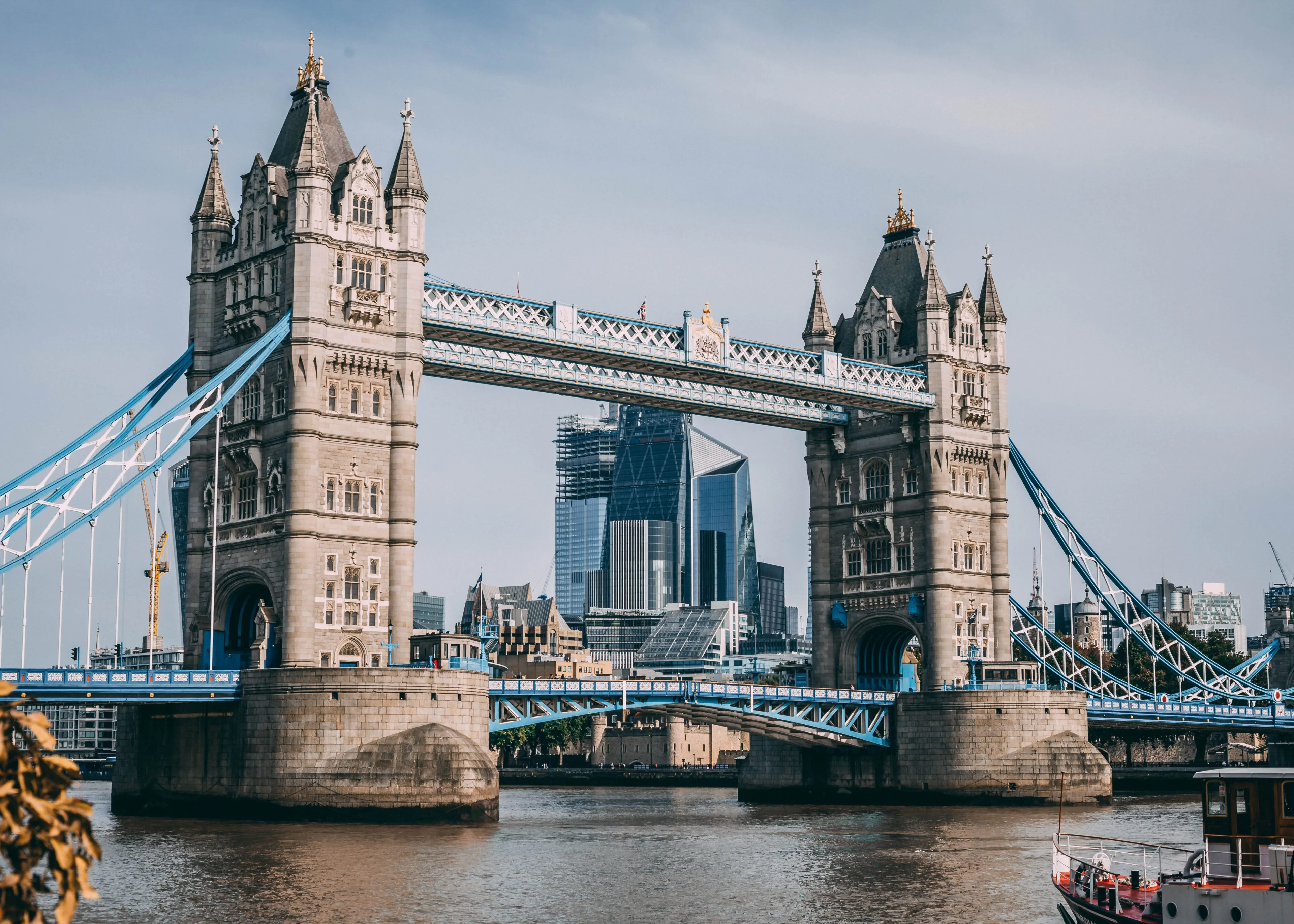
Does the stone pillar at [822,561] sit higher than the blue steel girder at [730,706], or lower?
higher

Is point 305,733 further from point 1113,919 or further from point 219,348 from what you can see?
point 1113,919

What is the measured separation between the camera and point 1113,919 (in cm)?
3253

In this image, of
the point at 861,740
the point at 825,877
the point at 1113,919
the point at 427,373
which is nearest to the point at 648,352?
the point at 427,373

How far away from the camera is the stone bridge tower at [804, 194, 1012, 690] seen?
304 ft

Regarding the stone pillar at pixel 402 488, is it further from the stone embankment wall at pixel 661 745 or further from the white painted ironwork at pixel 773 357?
the stone embankment wall at pixel 661 745

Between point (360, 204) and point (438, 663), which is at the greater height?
point (360, 204)

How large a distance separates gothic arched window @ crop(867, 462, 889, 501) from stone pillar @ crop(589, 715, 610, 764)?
90.6 m

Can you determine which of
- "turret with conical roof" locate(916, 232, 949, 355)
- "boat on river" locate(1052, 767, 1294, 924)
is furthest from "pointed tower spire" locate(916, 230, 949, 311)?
"boat on river" locate(1052, 767, 1294, 924)

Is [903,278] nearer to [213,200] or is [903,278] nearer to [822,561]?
[822,561]

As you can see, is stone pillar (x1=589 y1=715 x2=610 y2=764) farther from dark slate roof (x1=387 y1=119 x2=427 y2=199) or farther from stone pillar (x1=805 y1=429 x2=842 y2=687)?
dark slate roof (x1=387 y1=119 x2=427 y2=199)

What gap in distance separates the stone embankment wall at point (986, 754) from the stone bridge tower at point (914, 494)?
4076 mm

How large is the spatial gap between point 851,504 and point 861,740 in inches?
594

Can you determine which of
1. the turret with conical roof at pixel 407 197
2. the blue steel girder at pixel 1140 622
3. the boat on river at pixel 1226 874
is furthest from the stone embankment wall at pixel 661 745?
the boat on river at pixel 1226 874

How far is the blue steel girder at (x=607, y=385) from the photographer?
3049 inches
